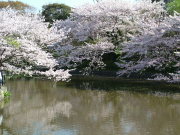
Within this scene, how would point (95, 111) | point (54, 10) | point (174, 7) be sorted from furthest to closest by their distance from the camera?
point (54, 10) → point (174, 7) → point (95, 111)

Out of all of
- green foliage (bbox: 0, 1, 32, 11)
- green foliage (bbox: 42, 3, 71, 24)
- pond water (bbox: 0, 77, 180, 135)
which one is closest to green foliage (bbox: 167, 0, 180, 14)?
pond water (bbox: 0, 77, 180, 135)

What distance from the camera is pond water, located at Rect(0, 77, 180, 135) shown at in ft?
42.5

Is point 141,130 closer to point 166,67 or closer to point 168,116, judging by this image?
point 168,116

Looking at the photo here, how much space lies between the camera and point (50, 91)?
80.9ft

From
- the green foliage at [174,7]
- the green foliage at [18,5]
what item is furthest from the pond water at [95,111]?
the green foliage at [18,5]

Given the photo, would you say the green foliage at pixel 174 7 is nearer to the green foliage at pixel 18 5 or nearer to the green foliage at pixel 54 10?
the green foliage at pixel 54 10

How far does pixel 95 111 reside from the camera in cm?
1700

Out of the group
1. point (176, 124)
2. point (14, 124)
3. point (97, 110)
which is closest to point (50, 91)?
point (97, 110)

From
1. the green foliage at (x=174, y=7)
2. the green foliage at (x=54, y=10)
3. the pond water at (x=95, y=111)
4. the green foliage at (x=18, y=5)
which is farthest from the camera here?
the green foliage at (x=18, y=5)

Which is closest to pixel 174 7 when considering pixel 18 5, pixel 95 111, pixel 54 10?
pixel 95 111

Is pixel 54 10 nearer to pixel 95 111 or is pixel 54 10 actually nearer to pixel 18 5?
pixel 18 5

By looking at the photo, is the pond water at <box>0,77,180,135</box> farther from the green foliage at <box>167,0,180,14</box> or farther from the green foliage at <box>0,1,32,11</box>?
the green foliage at <box>0,1,32,11</box>

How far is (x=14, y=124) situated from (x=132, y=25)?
21392 mm

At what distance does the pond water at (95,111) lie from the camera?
42.5 feet
